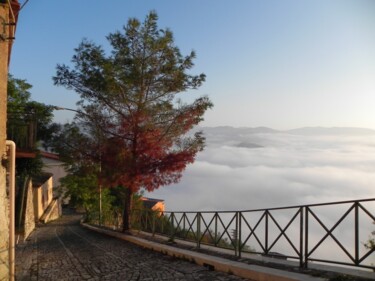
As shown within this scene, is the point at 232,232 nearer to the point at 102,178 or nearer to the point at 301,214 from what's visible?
the point at 301,214

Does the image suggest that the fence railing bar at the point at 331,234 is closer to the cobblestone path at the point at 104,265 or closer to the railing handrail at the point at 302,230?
the railing handrail at the point at 302,230

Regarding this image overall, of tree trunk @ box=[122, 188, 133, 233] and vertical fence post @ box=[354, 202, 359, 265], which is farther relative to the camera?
tree trunk @ box=[122, 188, 133, 233]

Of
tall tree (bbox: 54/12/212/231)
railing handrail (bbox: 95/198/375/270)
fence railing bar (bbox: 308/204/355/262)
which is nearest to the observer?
railing handrail (bbox: 95/198/375/270)

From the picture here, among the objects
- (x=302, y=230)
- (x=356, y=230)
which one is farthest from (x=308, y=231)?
(x=356, y=230)

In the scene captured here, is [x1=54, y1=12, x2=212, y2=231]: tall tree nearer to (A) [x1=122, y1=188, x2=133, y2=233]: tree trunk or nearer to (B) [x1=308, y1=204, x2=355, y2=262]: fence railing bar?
(A) [x1=122, y1=188, x2=133, y2=233]: tree trunk

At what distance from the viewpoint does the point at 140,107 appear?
16344mm

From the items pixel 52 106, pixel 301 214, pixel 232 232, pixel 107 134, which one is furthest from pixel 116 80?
pixel 301 214

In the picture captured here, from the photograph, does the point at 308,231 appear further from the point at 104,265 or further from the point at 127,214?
the point at 127,214

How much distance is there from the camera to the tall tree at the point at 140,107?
1605 cm

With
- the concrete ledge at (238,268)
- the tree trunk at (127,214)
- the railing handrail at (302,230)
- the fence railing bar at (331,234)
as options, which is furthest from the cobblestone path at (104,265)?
the tree trunk at (127,214)

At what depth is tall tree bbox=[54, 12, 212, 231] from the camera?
16.0 metres

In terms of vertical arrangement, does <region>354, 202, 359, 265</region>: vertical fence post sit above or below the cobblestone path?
above

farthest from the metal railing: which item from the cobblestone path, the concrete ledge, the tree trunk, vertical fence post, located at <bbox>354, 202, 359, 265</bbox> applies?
the tree trunk

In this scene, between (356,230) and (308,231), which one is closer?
(356,230)
